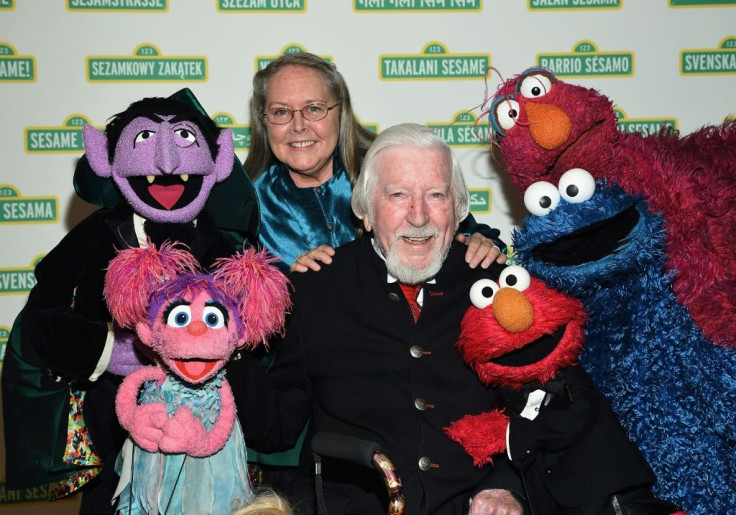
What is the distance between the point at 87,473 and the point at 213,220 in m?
0.85

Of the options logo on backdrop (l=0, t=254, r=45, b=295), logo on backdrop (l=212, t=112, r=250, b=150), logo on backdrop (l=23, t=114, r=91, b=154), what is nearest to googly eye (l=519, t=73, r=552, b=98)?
logo on backdrop (l=212, t=112, r=250, b=150)

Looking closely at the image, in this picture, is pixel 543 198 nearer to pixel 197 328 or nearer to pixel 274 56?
pixel 197 328

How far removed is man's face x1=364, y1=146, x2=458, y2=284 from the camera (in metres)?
2.32

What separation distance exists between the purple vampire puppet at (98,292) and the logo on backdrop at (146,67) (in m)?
0.92

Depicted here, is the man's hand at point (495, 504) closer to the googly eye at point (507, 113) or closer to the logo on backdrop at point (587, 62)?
the googly eye at point (507, 113)

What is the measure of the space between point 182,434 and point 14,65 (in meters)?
2.03

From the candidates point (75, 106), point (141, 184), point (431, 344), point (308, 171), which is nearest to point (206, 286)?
point (141, 184)

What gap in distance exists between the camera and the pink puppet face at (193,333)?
184 centimetres

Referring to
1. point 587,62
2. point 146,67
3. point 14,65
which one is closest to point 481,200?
point 587,62

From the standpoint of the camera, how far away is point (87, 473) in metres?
2.43

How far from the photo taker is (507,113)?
1955mm

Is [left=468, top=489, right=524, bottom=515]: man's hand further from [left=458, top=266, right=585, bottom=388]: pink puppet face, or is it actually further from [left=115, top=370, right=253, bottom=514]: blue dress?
[left=115, top=370, right=253, bottom=514]: blue dress

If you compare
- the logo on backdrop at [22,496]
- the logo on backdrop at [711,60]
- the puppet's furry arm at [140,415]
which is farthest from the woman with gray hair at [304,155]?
the logo on backdrop at [22,496]

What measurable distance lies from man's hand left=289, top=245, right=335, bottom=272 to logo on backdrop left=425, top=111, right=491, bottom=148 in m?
1.11
